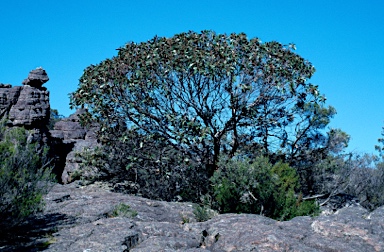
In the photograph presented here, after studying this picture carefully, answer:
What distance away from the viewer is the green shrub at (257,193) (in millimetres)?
12867

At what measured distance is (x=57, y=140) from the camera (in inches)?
845

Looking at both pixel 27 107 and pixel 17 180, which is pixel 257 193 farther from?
pixel 27 107

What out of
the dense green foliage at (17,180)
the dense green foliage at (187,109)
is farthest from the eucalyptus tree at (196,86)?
the dense green foliage at (17,180)

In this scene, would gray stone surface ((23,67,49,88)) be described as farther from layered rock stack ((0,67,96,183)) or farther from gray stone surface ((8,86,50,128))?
gray stone surface ((8,86,50,128))

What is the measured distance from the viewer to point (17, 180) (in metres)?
7.87

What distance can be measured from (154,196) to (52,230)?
388 inches

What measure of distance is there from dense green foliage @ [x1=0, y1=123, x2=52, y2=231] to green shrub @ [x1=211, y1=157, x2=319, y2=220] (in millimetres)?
6250

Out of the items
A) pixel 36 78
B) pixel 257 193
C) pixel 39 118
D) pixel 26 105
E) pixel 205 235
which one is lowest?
pixel 205 235

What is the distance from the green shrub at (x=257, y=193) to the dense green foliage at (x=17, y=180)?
6.25 meters

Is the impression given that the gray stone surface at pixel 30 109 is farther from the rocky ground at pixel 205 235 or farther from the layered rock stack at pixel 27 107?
the rocky ground at pixel 205 235

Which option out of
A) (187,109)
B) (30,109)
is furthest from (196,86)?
(30,109)

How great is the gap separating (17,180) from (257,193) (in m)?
7.31

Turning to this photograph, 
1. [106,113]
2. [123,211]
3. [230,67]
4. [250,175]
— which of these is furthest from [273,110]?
[123,211]

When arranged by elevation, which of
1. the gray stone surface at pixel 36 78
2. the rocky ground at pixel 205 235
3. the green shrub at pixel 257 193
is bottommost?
the rocky ground at pixel 205 235
